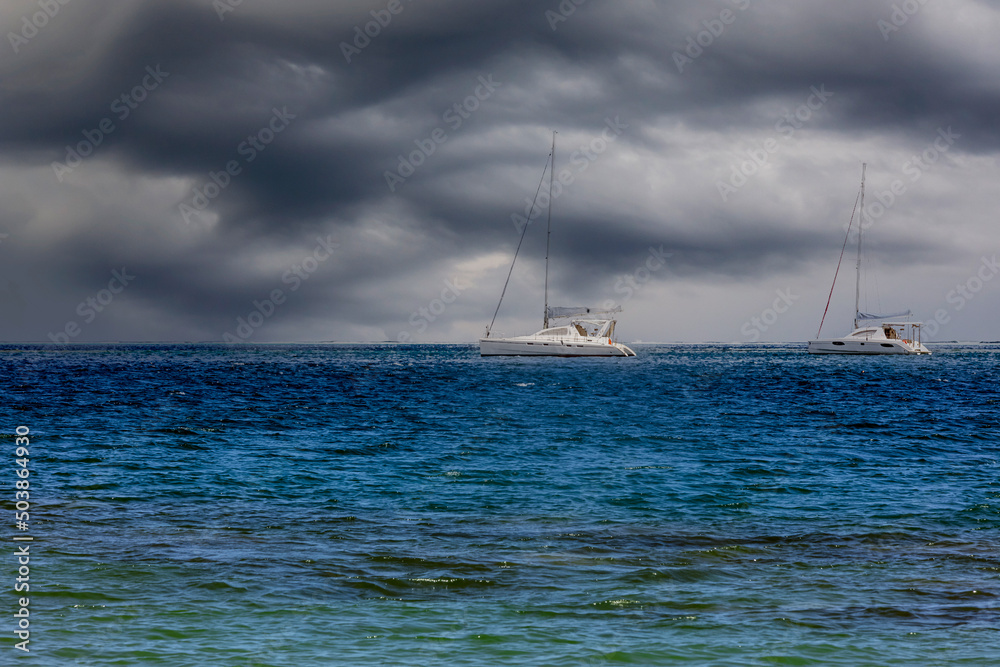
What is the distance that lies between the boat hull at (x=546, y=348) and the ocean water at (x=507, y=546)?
226 feet

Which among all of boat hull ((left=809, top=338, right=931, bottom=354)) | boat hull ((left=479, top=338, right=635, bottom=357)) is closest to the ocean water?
boat hull ((left=479, top=338, right=635, bottom=357))

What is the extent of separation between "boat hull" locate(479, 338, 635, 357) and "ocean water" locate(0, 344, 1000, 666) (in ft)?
226

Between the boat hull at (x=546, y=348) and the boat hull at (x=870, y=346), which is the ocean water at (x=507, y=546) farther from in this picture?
the boat hull at (x=870, y=346)

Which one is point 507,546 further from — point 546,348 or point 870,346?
point 870,346

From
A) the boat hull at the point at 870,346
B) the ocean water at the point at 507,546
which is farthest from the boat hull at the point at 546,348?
the ocean water at the point at 507,546

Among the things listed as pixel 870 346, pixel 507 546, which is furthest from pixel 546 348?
pixel 507 546

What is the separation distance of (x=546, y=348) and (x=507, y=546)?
285 feet

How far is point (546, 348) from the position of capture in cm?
9869

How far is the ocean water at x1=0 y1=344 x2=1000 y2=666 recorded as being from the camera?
7.84 metres

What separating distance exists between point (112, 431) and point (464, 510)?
61.3ft

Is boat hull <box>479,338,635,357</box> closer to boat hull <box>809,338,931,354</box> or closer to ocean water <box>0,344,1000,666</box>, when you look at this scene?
boat hull <box>809,338,931,354</box>

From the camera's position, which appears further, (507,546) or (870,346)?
(870,346)

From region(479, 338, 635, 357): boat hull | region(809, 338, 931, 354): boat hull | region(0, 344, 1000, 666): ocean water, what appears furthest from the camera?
region(809, 338, 931, 354): boat hull

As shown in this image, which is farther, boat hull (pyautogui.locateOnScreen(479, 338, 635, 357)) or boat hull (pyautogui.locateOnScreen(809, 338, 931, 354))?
boat hull (pyautogui.locateOnScreen(809, 338, 931, 354))
